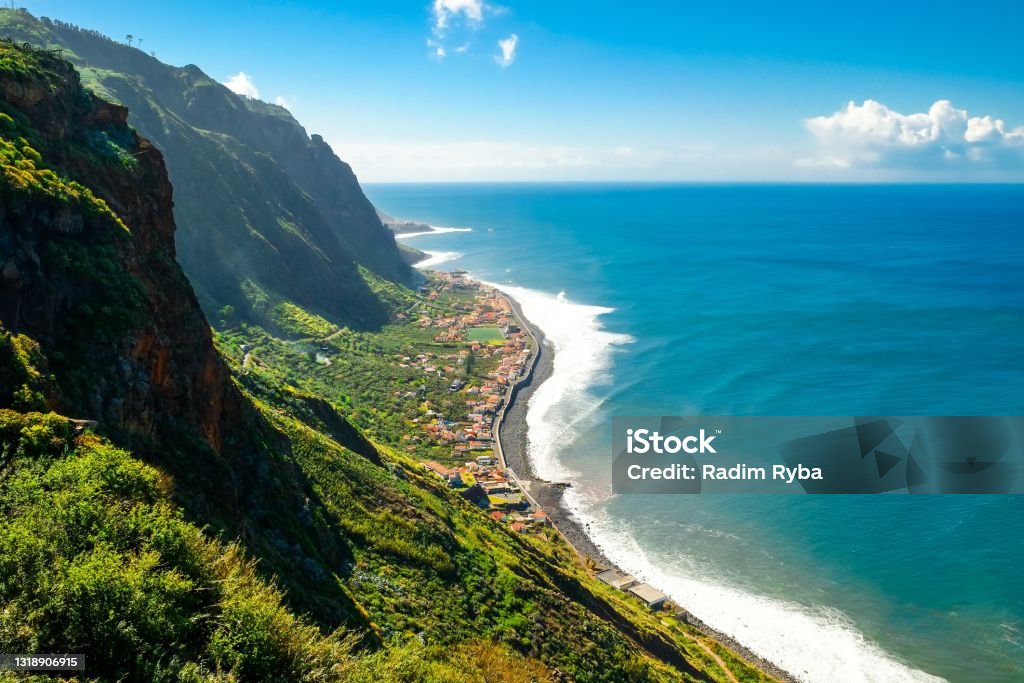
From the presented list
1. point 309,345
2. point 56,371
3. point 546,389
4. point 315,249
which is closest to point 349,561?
point 56,371

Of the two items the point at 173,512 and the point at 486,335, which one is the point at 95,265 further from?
the point at 486,335

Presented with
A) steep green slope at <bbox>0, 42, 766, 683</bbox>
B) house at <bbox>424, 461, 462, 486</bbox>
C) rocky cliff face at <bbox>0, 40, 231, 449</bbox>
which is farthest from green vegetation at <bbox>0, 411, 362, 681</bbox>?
house at <bbox>424, 461, 462, 486</bbox>

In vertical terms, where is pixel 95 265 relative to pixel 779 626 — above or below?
above

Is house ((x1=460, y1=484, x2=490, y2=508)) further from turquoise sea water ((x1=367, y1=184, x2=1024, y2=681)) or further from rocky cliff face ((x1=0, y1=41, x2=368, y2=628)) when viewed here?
rocky cliff face ((x1=0, y1=41, x2=368, y2=628))

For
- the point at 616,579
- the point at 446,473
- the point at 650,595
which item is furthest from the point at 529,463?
the point at 650,595

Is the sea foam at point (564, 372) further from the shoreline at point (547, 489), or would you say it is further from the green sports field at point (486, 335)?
the green sports field at point (486, 335)

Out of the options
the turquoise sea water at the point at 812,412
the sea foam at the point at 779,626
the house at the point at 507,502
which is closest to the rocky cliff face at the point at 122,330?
the house at the point at 507,502

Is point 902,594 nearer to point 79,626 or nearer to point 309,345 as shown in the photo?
point 79,626
